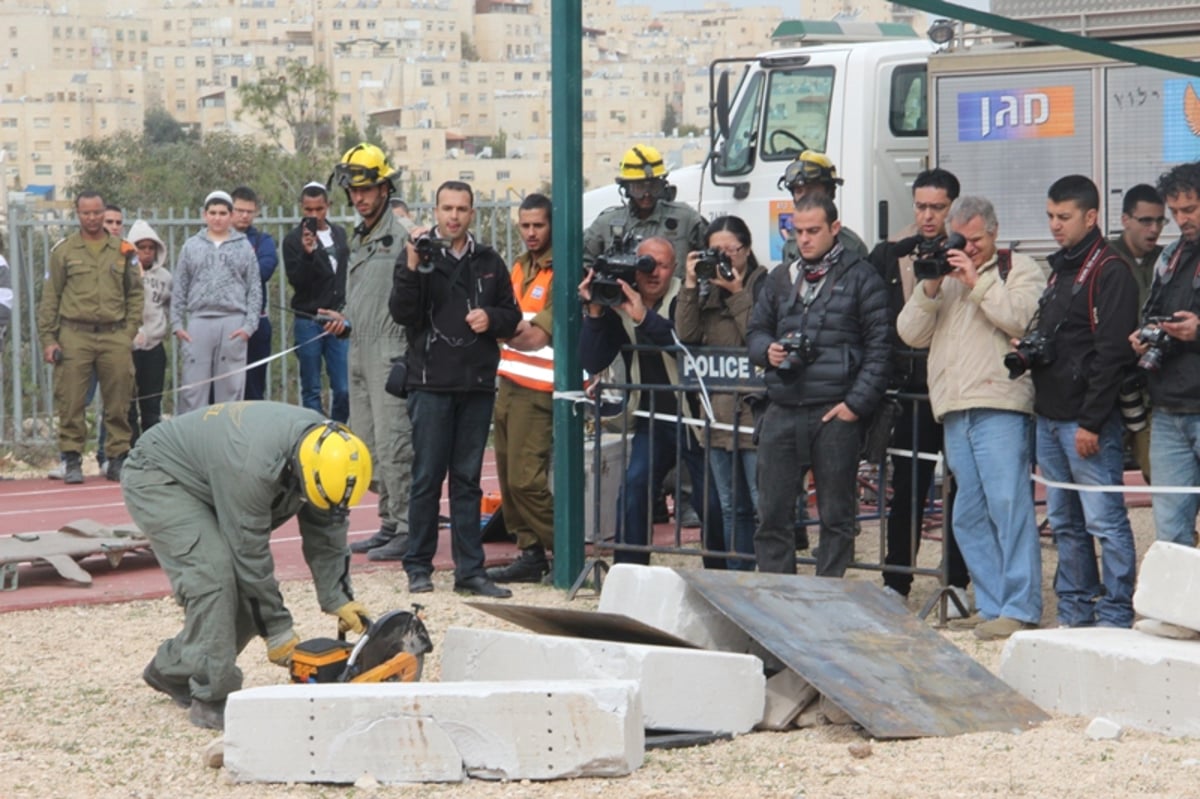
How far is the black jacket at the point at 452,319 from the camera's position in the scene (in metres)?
9.84

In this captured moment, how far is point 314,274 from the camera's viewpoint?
13969mm

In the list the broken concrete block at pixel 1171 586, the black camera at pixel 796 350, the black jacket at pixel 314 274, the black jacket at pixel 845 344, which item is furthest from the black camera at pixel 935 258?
the black jacket at pixel 314 274

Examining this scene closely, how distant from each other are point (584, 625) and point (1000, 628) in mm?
2087

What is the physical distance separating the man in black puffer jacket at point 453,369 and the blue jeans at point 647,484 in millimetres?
715

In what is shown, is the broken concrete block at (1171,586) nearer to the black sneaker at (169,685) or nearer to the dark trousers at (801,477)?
the dark trousers at (801,477)

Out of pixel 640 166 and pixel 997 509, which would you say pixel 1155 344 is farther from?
pixel 640 166

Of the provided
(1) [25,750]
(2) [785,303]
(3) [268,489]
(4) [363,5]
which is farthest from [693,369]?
(4) [363,5]

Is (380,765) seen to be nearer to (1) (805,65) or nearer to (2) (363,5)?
(1) (805,65)

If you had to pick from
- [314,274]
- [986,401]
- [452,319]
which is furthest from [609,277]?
[314,274]

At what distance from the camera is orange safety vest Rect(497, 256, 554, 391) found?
34.3ft

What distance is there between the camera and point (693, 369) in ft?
31.9

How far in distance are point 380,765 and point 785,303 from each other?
3331 mm

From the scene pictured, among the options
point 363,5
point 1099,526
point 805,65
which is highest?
point 363,5

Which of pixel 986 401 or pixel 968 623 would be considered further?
pixel 968 623
